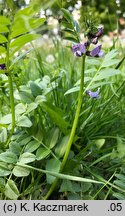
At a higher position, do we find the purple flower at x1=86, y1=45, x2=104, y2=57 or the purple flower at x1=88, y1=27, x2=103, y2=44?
the purple flower at x1=88, y1=27, x2=103, y2=44

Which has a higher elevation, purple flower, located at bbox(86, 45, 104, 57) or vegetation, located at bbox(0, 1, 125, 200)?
purple flower, located at bbox(86, 45, 104, 57)

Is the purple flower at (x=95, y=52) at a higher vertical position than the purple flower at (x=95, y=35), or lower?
lower

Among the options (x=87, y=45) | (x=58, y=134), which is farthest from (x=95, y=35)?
(x=58, y=134)

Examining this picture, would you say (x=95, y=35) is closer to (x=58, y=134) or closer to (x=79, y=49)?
(x=79, y=49)

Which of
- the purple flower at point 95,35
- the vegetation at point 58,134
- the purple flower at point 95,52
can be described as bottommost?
the vegetation at point 58,134

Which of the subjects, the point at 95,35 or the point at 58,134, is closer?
the point at 95,35

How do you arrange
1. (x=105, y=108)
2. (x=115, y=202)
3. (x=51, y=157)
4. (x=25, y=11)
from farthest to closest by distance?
(x=105, y=108) → (x=51, y=157) → (x=115, y=202) → (x=25, y=11)

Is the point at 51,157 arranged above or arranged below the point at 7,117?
below

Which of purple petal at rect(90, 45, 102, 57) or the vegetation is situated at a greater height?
purple petal at rect(90, 45, 102, 57)

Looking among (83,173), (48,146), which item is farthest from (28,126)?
(83,173)

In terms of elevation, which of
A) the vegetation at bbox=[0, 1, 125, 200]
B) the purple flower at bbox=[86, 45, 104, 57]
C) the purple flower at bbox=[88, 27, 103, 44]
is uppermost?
the purple flower at bbox=[88, 27, 103, 44]

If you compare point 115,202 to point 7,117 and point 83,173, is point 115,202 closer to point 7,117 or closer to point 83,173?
point 83,173
